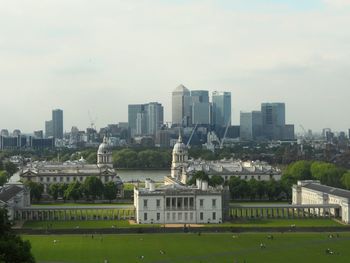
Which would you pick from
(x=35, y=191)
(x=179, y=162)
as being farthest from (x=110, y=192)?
(x=179, y=162)

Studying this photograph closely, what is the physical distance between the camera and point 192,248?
5244 centimetres

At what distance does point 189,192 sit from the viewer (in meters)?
71.6

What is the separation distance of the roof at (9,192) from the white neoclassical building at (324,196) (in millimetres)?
31549

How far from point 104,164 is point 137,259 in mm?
71310

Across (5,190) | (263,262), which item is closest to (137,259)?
(263,262)

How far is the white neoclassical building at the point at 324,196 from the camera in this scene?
7042 cm

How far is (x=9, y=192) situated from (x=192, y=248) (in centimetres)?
3130

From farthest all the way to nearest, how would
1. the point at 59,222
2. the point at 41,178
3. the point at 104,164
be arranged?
the point at 104,164 < the point at 41,178 < the point at 59,222

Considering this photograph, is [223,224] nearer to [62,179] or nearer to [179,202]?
[179,202]

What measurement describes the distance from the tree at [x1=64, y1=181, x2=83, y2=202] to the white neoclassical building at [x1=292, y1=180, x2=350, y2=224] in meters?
26.0

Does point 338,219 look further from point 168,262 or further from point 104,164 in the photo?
point 104,164

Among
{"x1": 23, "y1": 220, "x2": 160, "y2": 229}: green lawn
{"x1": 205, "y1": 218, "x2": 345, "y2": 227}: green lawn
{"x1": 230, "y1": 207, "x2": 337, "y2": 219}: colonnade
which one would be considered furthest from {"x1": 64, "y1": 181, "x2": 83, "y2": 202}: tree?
{"x1": 205, "y1": 218, "x2": 345, "y2": 227}: green lawn

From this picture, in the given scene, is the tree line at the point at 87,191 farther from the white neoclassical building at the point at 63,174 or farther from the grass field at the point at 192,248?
the grass field at the point at 192,248

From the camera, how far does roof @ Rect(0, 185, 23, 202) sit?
72.5 m
